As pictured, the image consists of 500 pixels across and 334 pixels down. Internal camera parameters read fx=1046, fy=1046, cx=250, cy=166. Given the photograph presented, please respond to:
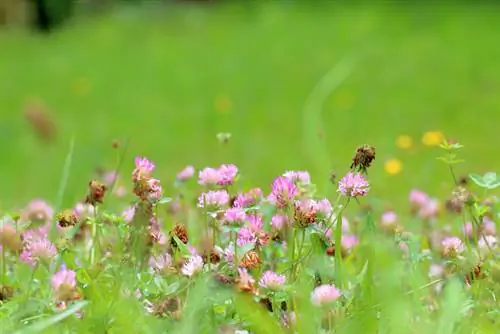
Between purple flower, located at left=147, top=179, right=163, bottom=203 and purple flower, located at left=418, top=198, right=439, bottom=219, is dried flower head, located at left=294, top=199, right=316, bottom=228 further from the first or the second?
purple flower, located at left=418, top=198, right=439, bottom=219

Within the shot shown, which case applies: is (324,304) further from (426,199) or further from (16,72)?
(16,72)

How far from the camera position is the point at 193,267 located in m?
1.38

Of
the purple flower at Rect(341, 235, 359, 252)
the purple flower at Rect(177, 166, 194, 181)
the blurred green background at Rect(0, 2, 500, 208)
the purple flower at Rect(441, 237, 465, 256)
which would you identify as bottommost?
the blurred green background at Rect(0, 2, 500, 208)

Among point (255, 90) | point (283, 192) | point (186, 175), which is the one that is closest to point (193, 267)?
point (283, 192)

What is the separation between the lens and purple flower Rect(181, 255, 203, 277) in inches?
54.1

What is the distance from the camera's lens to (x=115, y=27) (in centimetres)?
1069

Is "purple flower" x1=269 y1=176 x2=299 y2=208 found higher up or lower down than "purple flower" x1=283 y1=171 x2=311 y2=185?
higher up

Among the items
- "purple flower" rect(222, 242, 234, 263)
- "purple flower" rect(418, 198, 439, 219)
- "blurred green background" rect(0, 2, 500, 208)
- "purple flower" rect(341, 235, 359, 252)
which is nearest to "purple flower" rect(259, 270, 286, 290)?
"purple flower" rect(222, 242, 234, 263)

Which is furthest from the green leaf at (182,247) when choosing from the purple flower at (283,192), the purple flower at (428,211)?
the purple flower at (428,211)

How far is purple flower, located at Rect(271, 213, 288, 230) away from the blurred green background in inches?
114

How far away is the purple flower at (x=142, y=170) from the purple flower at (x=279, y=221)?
0.22 metres

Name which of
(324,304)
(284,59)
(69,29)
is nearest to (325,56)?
(284,59)

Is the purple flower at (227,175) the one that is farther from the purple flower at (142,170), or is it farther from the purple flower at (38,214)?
the purple flower at (38,214)

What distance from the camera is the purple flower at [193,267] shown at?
1.38 m
